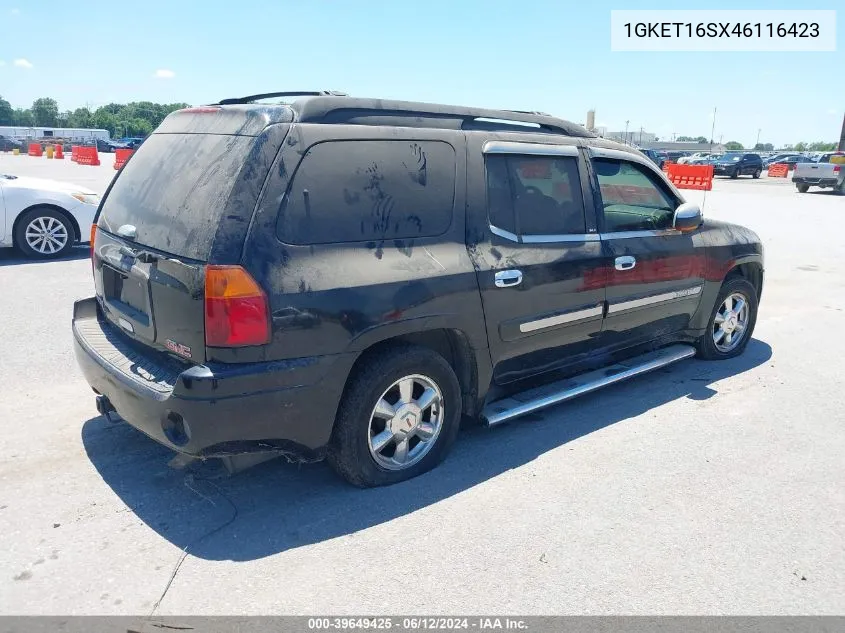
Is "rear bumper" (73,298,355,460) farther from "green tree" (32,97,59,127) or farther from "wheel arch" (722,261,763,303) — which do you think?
"green tree" (32,97,59,127)

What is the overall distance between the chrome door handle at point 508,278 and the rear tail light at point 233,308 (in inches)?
54.5

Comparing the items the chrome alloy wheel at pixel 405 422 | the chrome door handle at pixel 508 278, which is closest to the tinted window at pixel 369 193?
the chrome door handle at pixel 508 278

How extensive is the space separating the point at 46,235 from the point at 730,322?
8.69 meters

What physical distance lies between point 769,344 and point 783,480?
9.96 feet

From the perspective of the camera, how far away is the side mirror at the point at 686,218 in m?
4.96

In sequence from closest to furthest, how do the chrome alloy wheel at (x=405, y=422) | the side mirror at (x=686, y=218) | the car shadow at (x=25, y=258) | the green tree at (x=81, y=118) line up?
the chrome alloy wheel at (x=405, y=422)
the side mirror at (x=686, y=218)
the car shadow at (x=25, y=258)
the green tree at (x=81, y=118)

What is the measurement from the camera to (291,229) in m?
3.06

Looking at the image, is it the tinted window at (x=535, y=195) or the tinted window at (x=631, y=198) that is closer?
the tinted window at (x=535, y=195)

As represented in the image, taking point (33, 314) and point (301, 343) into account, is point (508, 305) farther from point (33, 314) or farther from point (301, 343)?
point (33, 314)

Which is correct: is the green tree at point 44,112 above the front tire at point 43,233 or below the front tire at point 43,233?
above

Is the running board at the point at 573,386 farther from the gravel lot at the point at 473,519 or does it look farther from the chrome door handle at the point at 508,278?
the chrome door handle at the point at 508,278

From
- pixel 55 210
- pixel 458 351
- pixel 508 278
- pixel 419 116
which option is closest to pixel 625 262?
pixel 508 278

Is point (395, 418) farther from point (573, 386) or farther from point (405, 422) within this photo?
point (573, 386)
